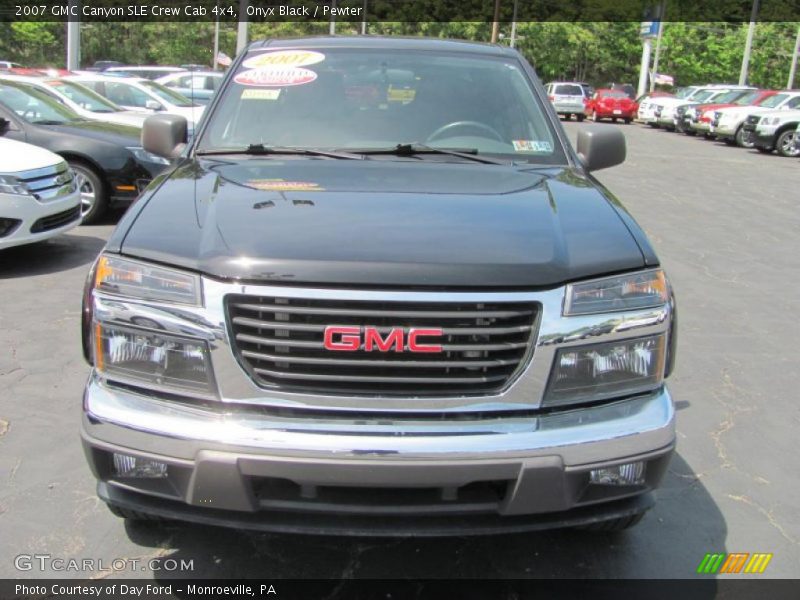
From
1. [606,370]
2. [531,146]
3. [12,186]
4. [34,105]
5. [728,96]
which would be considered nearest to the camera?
[606,370]

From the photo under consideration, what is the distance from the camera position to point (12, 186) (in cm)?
665

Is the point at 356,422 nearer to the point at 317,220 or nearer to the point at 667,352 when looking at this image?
the point at 317,220

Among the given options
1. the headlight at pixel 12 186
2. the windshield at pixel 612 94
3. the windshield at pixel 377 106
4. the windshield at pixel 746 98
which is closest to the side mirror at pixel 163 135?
the windshield at pixel 377 106

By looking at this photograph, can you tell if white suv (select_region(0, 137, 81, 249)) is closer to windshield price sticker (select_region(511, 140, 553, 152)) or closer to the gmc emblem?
windshield price sticker (select_region(511, 140, 553, 152))

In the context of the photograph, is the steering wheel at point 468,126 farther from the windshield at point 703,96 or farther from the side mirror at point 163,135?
the windshield at point 703,96

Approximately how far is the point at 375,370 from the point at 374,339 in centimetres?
10

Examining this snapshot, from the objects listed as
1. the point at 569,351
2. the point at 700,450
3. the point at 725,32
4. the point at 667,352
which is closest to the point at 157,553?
the point at 569,351

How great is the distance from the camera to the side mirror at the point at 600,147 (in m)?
3.89

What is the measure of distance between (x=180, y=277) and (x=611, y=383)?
1.38 metres

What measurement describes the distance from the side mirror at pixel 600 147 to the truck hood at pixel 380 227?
0.77 metres

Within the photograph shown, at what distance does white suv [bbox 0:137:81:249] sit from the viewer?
21.8 feet

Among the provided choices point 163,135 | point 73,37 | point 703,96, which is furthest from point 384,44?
point 703,96

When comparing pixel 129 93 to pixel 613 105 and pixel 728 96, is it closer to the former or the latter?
pixel 728 96

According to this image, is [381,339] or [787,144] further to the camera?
[787,144]
